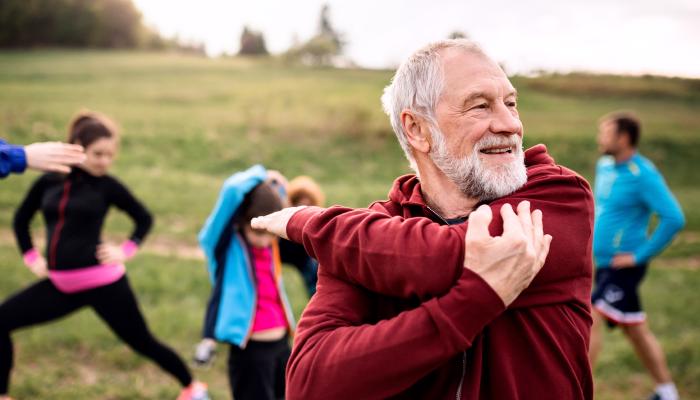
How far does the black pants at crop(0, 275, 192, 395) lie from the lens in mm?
4309

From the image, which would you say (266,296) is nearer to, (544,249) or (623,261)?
(544,249)

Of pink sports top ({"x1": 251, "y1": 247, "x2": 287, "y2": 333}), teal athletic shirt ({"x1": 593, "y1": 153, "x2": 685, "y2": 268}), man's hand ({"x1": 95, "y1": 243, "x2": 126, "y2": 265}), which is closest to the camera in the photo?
pink sports top ({"x1": 251, "y1": 247, "x2": 287, "y2": 333})

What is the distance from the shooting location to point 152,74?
33469mm

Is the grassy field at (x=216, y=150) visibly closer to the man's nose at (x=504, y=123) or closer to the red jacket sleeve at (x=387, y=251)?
the man's nose at (x=504, y=123)

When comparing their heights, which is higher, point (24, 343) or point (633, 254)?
point (633, 254)

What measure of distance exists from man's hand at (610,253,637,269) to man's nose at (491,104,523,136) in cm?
385

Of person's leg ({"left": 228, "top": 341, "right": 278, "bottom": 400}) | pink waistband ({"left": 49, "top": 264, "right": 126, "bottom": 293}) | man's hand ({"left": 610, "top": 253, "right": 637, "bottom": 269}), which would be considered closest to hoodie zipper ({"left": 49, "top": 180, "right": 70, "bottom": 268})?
pink waistband ({"left": 49, "top": 264, "right": 126, "bottom": 293})

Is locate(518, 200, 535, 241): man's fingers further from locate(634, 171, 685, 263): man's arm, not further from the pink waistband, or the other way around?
locate(634, 171, 685, 263): man's arm

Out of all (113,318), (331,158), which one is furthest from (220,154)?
(113,318)

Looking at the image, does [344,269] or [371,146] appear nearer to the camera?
[344,269]

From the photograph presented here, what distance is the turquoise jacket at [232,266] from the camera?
140 inches

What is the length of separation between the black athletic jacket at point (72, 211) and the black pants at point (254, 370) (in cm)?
165

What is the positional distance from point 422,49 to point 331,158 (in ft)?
50.3

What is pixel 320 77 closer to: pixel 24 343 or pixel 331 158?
pixel 331 158
